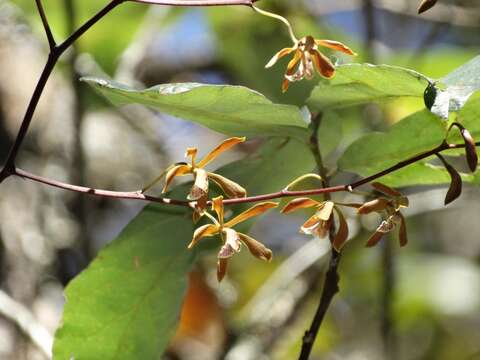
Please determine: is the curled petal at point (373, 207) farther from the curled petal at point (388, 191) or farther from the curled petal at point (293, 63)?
the curled petal at point (293, 63)

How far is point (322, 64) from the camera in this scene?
69cm

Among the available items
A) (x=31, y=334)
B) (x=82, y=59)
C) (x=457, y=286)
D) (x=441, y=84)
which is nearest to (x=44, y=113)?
(x=82, y=59)

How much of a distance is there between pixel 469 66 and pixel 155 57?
168 centimetres

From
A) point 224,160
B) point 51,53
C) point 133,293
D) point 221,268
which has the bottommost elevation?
point 224,160

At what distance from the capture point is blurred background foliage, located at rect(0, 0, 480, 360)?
1.58 metres

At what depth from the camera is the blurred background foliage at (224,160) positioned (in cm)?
158

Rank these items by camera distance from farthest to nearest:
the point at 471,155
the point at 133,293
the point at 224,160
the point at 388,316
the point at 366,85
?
the point at 224,160 → the point at 388,316 → the point at 133,293 → the point at 366,85 → the point at 471,155

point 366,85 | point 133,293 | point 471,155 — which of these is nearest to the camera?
point 471,155

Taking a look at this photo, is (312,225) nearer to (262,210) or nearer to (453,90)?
(262,210)

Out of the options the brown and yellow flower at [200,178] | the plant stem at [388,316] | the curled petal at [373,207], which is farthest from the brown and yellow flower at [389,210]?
the plant stem at [388,316]

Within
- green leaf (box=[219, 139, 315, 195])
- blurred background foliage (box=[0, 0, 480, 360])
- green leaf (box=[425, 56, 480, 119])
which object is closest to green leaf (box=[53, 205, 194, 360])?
green leaf (box=[219, 139, 315, 195])

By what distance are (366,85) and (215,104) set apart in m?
0.13

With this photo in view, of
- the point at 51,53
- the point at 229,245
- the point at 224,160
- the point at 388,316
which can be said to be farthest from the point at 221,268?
the point at 224,160

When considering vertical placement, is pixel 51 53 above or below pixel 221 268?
above
